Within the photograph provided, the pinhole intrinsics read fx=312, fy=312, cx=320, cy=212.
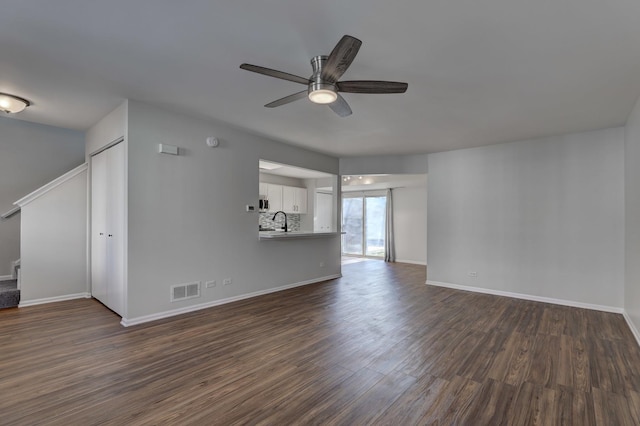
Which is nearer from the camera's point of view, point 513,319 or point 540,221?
point 513,319

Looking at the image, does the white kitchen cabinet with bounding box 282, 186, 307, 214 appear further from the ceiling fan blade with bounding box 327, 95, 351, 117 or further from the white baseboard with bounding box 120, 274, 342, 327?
the ceiling fan blade with bounding box 327, 95, 351, 117

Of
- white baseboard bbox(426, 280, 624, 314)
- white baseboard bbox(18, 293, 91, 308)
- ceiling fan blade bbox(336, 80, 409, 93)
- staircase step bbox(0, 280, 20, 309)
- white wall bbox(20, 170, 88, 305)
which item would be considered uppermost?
ceiling fan blade bbox(336, 80, 409, 93)

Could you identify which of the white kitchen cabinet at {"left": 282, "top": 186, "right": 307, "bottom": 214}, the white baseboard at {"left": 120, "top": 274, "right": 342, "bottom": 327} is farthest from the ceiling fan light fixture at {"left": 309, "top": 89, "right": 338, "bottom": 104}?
the white kitchen cabinet at {"left": 282, "top": 186, "right": 307, "bottom": 214}

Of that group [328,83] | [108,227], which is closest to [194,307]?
[108,227]

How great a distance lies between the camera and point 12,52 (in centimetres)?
251

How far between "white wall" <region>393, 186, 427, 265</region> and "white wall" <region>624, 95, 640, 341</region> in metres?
5.19

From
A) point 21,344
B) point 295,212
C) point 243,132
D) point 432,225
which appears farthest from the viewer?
point 295,212

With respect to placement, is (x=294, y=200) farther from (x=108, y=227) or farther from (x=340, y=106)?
(x=340, y=106)

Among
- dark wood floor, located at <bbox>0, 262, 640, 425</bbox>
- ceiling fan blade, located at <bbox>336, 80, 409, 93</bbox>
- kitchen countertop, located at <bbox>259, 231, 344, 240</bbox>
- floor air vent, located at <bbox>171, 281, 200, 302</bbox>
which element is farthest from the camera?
kitchen countertop, located at <bbox>259, 231, 344, 240</bbox>

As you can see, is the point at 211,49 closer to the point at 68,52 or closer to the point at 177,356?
the point at 68,52

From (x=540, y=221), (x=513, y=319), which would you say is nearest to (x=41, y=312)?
(x=513, y=319)

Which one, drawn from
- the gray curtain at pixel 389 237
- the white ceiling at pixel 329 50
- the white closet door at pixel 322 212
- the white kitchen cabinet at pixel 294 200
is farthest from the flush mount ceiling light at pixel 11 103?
the gray curtain at pixel 389 237

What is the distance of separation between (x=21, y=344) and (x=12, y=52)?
104 inches

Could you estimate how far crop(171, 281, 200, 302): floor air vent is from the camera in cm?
392
